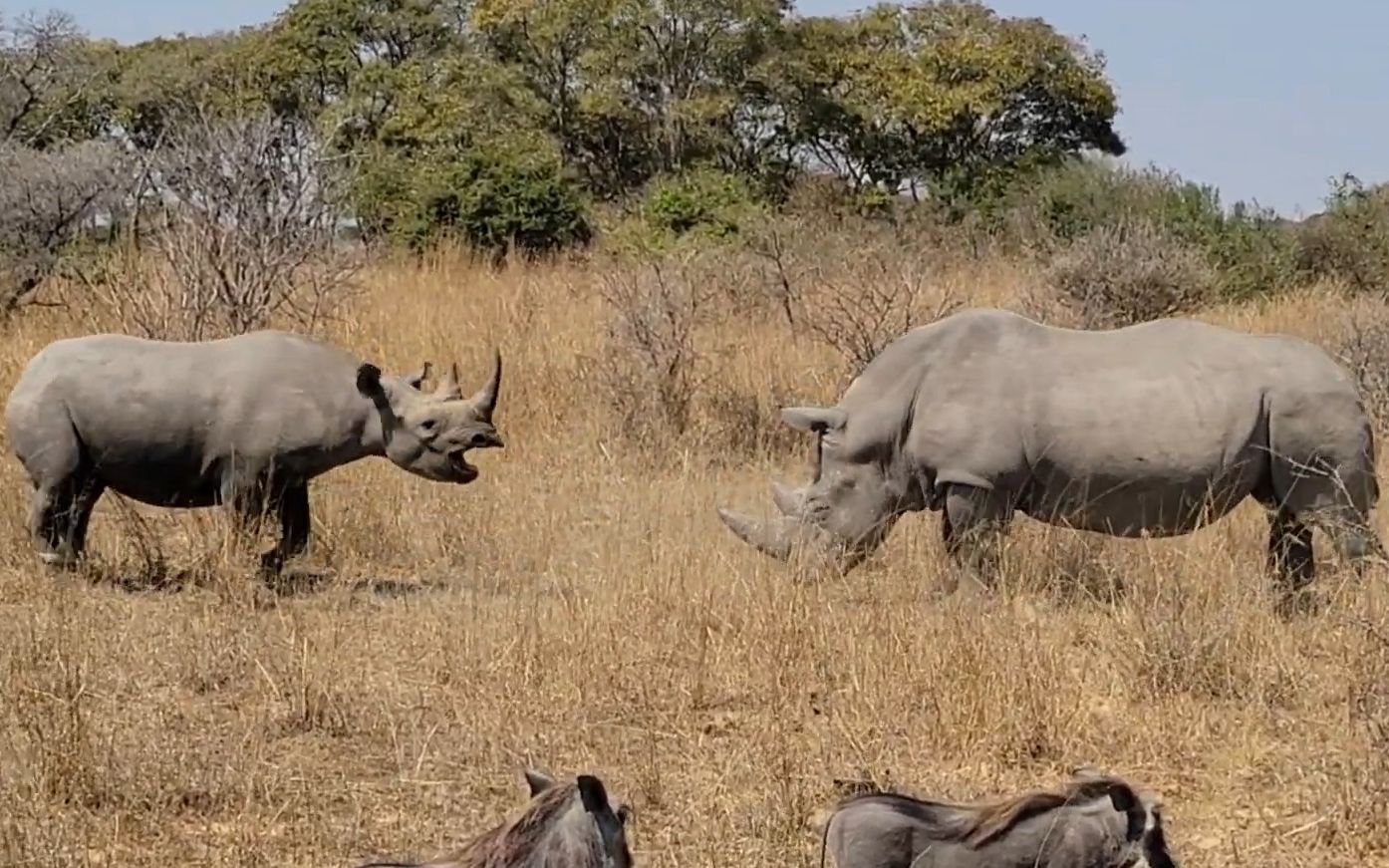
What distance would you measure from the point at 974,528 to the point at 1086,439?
2.00ft

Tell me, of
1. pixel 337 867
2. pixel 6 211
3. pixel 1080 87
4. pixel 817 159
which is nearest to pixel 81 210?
pixel 6 211

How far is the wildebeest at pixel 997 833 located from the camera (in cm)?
461

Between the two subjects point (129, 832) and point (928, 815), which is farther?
point (129, 832)

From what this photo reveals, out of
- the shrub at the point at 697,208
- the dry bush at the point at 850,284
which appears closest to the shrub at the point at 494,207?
the shrub at the point at 697,208

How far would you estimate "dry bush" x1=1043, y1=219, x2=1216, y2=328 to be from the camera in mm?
15602

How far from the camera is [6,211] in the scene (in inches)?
666

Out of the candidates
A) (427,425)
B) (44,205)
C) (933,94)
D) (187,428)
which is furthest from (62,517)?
(933,94)

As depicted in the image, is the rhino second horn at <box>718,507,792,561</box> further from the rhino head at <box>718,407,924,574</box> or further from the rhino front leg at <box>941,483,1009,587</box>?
the rhino front leg at <box>941,483,1009,587</box>

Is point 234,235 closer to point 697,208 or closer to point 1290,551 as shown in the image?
point 1290,551

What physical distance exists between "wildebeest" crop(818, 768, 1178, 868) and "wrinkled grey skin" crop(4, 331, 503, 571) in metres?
4.66

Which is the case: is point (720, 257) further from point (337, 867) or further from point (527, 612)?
point (337, 867)

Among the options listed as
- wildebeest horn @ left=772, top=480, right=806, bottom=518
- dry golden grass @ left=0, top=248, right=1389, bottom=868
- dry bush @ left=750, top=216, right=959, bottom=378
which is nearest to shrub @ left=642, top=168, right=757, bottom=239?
dry bush @ left=750, top=216, right=959, bottom=378

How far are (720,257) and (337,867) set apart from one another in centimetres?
1262

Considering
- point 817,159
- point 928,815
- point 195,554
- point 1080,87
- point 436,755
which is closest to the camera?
point 928,815
